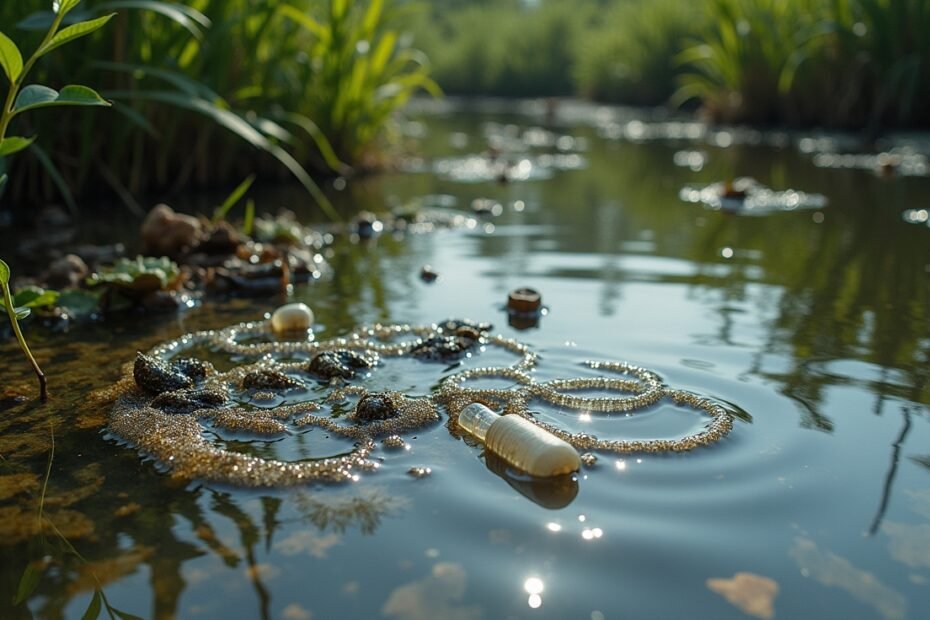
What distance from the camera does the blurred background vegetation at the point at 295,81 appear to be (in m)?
3.65

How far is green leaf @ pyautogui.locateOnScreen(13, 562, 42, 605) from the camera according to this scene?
1252 mm

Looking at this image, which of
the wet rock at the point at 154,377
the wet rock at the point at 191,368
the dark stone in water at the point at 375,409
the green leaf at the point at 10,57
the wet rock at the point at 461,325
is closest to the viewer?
the green leaf at the point at 10,57

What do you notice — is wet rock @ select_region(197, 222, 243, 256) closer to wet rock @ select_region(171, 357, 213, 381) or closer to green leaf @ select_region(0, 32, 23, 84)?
wet rock @ select_region(171, 357, 213, 381)

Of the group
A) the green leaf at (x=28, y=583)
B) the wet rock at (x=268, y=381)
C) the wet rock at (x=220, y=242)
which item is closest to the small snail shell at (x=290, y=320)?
the wet rock at (x=268, y=381)

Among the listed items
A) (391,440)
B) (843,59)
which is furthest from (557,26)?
(391,440)

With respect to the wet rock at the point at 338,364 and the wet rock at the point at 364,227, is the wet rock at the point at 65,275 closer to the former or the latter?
the wet rock at the point at 338,364

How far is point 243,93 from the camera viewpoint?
4.24 meters

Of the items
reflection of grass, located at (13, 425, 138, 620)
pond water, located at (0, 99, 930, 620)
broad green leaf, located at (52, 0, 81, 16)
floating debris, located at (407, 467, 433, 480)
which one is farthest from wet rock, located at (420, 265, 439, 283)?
reflection of grass, located at (13, 425, 138, 620)

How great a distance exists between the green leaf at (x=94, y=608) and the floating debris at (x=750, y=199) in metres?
3.87

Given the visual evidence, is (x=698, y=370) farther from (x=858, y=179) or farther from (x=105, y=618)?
Answer: (x=858, y=179)

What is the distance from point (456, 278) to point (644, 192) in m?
2.39

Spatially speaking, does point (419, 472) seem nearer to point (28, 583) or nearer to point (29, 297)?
point (28, 583)

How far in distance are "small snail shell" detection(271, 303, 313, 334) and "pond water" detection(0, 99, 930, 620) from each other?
6 cm

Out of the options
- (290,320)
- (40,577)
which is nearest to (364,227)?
(290,320)
